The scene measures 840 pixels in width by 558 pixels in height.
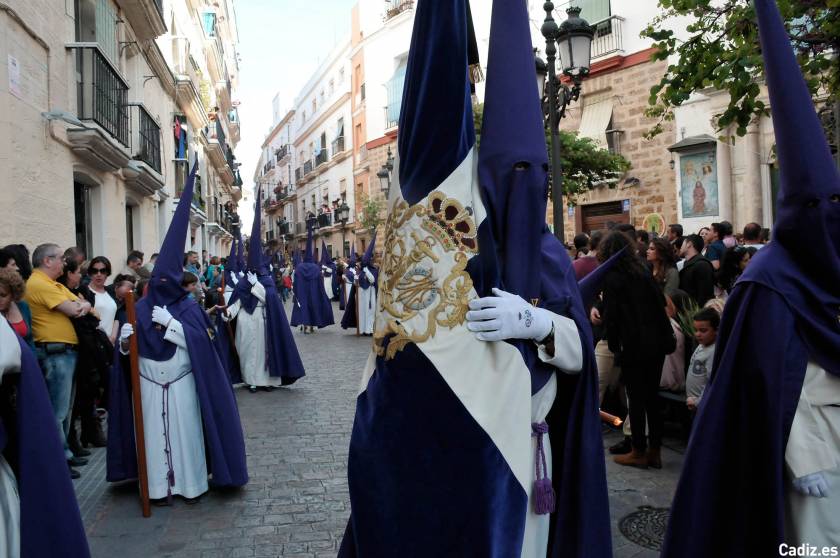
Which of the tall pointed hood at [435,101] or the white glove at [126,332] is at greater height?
the tall pointed hood at [435,101]

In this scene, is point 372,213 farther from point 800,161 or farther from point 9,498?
point 800,161

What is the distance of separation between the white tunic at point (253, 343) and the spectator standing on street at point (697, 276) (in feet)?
17.6

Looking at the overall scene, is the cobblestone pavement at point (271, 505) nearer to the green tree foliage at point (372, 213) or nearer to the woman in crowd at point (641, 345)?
the woman in crowd at point (641, 345)

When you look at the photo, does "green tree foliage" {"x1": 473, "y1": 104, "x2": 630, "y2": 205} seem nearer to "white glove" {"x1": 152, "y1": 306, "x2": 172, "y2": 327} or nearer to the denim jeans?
"white glove" {"x1": 152, "y1": 306, "x2": 172, "y2": 327}

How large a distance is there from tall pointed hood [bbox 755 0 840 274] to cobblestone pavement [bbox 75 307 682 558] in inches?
87.0

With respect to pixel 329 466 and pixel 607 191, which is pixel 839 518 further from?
pixel 607 191

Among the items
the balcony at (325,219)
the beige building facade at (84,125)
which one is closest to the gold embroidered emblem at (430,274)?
the beige building facade at (84,125)

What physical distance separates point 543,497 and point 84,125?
9.06 m

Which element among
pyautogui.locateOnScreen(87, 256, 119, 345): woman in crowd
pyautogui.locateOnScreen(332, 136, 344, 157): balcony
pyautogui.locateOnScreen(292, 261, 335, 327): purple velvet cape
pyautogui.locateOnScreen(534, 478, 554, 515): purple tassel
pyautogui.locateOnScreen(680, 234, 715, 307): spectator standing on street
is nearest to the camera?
pyautogui.locateOnScreen(534, 478, 554, 515): purple tassel

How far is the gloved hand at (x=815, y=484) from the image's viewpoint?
2.40m

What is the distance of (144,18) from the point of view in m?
13.3

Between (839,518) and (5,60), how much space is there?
853 centimetres

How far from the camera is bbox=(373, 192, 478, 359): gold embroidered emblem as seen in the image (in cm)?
203

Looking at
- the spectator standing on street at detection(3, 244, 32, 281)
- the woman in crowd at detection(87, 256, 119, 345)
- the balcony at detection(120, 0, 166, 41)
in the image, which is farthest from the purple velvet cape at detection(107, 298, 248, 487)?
the balcony at detection(120, 0, 166, 41)
